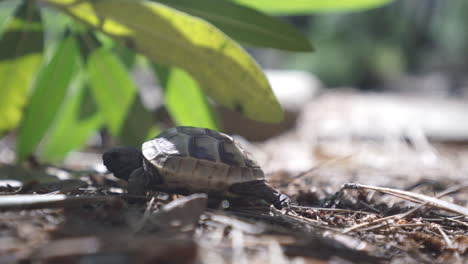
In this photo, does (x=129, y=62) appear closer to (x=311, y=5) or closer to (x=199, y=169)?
(x=311, y=5)

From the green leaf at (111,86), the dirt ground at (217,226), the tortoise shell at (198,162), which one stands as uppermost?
the green leaf at (111,86)

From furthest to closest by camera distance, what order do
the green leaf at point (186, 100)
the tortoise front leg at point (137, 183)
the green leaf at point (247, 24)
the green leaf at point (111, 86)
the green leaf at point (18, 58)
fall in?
the green leaf at point (186, 100), the green leaf at point (111, 86), the green leaf at point (18, 58), the green leaf at point (247, 24), the tortoise front leg at point (137, 183)

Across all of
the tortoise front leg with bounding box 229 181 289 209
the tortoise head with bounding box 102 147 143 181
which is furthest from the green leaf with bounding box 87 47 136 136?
the tortoise front leg with bounding box 229 181 289 209

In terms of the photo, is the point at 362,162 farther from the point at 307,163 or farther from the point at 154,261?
the point at 154,261

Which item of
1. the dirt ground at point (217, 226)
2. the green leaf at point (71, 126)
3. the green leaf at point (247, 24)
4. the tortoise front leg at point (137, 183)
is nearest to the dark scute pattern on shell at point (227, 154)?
the dirt ground at point (217, 226)

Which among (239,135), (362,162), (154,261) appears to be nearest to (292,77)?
(239,135)

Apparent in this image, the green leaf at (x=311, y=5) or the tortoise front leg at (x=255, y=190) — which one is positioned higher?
the green leaf at (x=311, y=5)

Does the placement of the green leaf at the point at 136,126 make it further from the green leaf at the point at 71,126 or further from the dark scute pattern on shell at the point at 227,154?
the dark scute pattern on shell at the point at 227,154

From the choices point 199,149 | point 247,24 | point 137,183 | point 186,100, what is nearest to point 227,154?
point 199,149
